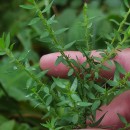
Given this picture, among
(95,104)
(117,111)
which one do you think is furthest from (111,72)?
(95,104)

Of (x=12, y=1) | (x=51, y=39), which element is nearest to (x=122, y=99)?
(x=51, y=39)

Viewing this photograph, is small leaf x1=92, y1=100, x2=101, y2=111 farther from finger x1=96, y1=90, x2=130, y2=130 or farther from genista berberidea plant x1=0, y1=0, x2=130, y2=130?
finger x1=96, y1=90, x2=130, y2=130

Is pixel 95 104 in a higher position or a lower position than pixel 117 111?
higher

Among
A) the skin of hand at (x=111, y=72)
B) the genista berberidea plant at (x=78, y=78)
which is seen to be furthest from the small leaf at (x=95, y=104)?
the skin of hand at (x=111, y=72)

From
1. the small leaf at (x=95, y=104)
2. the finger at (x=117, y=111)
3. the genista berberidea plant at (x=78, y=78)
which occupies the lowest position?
the finger at (x=117, y=111)

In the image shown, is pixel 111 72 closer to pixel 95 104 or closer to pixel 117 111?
pixel 117 111

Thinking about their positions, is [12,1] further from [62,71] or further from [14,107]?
[62,71]

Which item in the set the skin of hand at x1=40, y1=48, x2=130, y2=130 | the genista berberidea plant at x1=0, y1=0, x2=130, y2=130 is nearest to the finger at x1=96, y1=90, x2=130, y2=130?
the skin of hand at x1=40, y1=48, x2=130, y2=130

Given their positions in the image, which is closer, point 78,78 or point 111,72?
point 78,78

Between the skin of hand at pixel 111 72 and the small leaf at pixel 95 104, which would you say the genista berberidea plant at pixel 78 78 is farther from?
the skin of hand at pixel 111 72

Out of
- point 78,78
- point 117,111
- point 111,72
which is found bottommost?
point 117,111

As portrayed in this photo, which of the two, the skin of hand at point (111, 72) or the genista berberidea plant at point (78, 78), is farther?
the skin of hand at point (111, 72)
